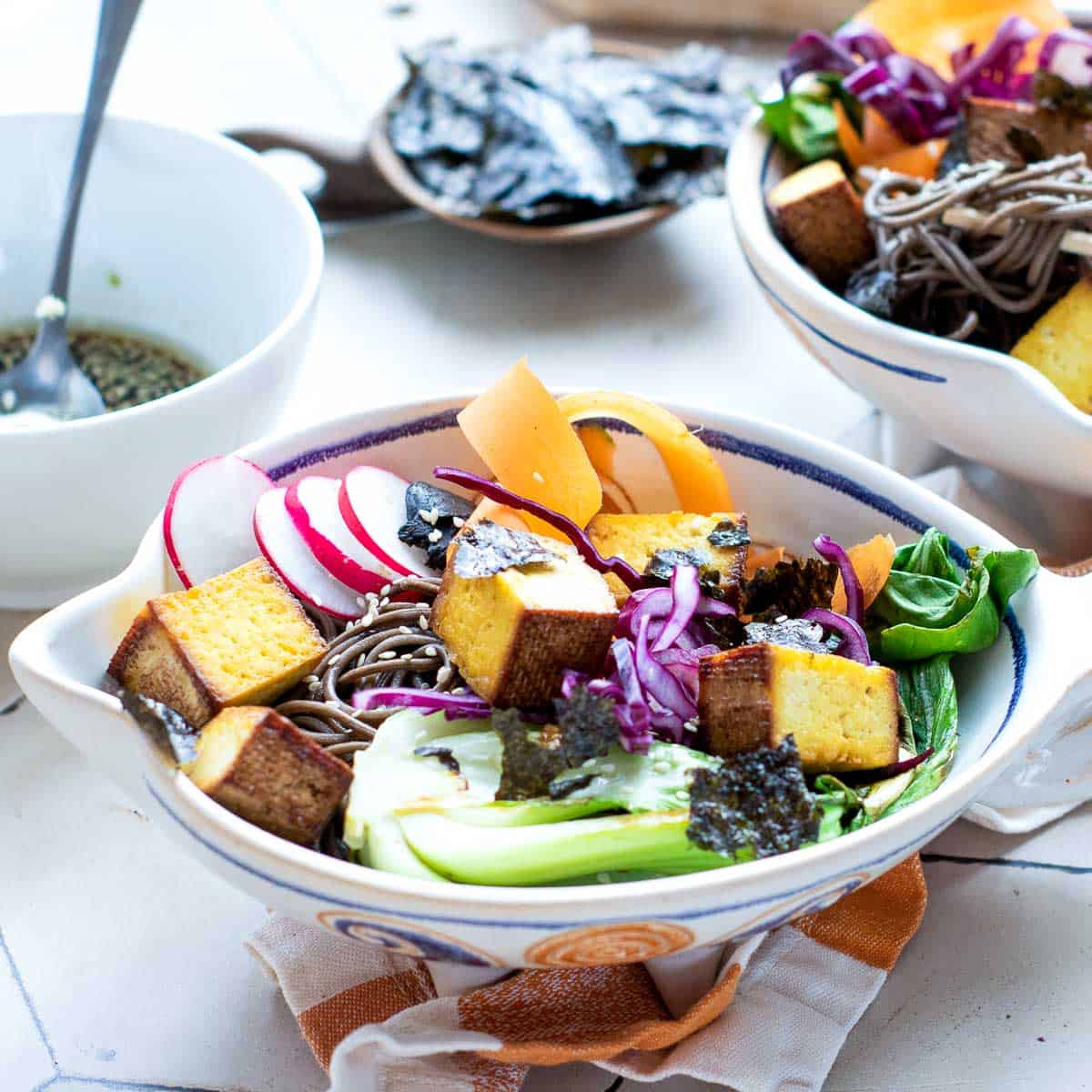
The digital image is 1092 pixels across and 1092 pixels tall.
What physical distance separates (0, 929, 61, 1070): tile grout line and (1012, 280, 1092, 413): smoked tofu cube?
118cm

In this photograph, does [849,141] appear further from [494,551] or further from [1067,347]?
[494,551]

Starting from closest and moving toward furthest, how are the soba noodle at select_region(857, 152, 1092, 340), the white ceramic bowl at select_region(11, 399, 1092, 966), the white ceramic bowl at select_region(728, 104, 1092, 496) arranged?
1. the white ceramic bowl at select_region(11, 399, 1092, 966)
2. the white ceramic bowl at select_region(728, 104, 1092, 496)
3. the soba noodle at select_region(857, 152, 1092, 340)

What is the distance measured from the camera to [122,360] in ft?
5.65

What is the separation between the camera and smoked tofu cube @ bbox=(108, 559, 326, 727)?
1.04m

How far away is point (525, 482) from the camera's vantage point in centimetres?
118

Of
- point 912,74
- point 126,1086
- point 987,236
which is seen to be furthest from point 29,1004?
point 912,74

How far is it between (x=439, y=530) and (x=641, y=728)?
12.3 inches

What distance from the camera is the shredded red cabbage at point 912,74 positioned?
5.80ft

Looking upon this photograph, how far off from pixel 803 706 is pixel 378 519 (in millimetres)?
430

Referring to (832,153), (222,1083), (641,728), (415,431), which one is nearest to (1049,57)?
(832,153)

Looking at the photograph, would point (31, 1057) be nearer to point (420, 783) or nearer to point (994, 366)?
point (420, 783)

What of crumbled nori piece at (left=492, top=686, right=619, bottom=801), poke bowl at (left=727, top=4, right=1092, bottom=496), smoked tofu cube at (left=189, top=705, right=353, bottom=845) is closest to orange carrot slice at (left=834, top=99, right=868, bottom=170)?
poke bowl at (left=727, top=4, right=1092, bottom=496)

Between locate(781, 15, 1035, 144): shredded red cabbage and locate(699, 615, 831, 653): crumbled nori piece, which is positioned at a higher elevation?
locate(781, 15, 1035, 144): shredded red cabbage

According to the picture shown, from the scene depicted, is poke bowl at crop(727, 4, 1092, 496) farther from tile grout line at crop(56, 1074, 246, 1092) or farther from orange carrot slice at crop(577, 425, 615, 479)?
tile grout line at crop(56, 1074, 246, 1092)
